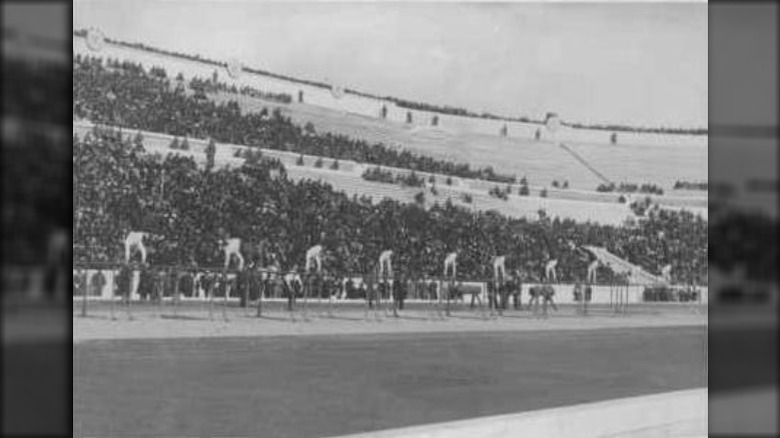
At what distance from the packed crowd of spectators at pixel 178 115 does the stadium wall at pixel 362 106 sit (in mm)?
63

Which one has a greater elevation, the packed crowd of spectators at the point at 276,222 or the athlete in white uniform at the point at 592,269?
the packed crowd of spectators at the point at 276,222

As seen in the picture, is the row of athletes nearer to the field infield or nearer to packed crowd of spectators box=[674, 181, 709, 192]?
the field infield

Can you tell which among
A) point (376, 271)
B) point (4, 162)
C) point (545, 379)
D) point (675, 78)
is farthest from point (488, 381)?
point (4, 162)

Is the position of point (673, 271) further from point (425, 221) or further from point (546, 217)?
point (425, 221)

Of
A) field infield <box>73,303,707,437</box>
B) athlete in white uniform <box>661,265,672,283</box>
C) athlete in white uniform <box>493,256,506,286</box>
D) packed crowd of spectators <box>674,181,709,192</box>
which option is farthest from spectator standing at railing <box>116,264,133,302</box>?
packed crowd of spectators <box>674,181,709,192</box>

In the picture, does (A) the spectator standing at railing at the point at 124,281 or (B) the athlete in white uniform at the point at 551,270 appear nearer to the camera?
(A) the spectator standing at railing at the point at 124,281

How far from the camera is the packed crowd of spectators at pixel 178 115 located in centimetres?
410

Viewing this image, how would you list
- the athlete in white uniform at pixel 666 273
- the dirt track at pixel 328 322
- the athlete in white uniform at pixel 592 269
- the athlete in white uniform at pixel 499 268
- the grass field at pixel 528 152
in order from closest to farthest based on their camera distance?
the dirt track at pixel 328 322
the grass field at pixel 528 152
the athlete in white uniform at pixel 499 268
the athlete in white uniform at pixel 592 269
the athlete in white uniform at pixel 666 273

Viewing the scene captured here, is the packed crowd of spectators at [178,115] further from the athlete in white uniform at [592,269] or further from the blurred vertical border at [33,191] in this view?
the blurred vertical border at [33,191]

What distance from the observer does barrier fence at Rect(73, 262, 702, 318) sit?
4113 mm

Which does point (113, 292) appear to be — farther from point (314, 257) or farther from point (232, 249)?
point (314, 257)

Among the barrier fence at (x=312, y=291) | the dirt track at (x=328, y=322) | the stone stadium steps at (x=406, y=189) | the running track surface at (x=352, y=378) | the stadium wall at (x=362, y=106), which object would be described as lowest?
the running track surface at (x=352, y=378)

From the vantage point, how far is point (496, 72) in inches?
213

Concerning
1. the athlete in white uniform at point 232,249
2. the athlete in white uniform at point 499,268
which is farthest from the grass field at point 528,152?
the athlete in white uniform at point 232,249
